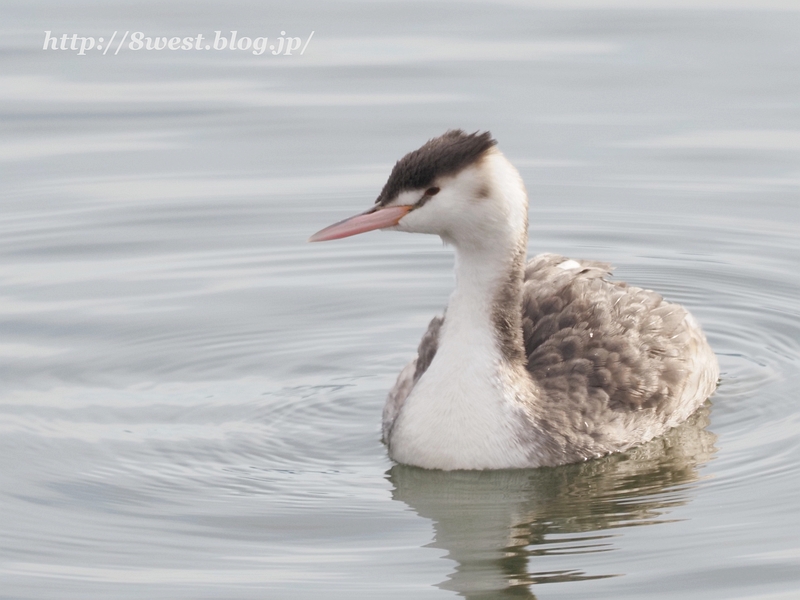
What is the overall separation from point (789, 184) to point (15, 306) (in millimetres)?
7031

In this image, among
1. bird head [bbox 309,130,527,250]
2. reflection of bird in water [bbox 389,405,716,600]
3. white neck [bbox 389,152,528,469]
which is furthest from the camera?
white neck [bbox 389,152,528,469]

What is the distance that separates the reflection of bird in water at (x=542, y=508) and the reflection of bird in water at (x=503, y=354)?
12 centimetres

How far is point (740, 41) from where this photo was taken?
18.8 metres

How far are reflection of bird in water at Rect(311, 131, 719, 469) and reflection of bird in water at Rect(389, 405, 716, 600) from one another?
121 millimetres

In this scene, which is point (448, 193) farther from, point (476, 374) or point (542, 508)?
point (542, 508)

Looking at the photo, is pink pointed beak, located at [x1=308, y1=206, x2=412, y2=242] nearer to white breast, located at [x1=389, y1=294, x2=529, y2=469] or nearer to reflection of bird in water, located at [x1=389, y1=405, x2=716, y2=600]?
white breast, located at [x1=389, y1=294, x2=529, y2=469]

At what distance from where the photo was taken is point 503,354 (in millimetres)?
10250

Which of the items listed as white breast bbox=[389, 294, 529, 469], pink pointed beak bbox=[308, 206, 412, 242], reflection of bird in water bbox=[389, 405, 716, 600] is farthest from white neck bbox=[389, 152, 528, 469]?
pink pointed beak bbox=[308, 206, 412, 242]

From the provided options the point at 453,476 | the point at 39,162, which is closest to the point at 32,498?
the point at 453,476

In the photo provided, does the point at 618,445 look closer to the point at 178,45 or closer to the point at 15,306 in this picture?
the point at 15,306

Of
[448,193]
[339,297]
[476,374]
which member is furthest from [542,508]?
[339,297]

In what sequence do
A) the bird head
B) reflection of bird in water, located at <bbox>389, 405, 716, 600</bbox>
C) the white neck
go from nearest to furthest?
reflection of bird in water, located at <bbox>389, 405, 716, 600</bbox> < the bird head < the white neck

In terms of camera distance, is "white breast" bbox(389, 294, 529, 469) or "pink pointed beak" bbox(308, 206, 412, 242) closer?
"pink pointed beak" bbox(308, 206, 412, 242)

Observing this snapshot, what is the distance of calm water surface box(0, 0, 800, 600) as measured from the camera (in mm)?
9094
